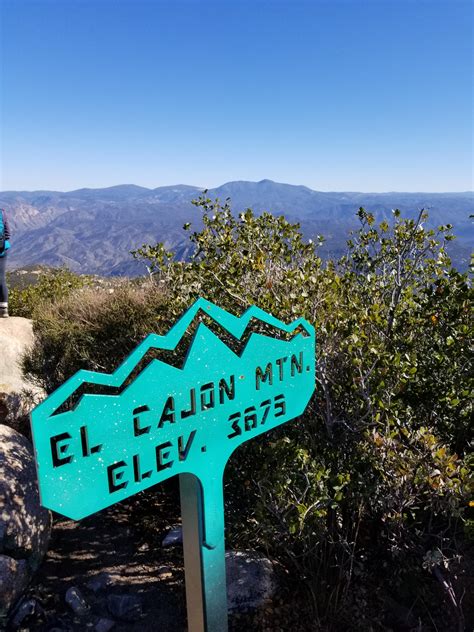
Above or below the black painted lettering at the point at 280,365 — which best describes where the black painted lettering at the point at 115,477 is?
below

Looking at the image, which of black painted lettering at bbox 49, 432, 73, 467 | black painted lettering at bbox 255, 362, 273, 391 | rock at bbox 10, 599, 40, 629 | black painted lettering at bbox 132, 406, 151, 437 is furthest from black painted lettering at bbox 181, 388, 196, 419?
rock at bbox 10, 599, 40, 629

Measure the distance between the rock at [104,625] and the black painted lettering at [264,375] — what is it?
3.15 metres

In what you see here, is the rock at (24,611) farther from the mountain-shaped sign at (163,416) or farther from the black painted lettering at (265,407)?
the black painted lettering at (265,407)

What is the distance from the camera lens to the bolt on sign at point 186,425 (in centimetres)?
225

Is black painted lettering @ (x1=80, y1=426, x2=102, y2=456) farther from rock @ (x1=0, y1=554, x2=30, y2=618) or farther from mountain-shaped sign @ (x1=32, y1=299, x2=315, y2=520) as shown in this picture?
rock @ (x1=0, y1=554, x2=30, y2=618)

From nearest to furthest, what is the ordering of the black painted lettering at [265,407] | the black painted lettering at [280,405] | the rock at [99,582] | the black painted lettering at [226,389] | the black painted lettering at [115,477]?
the black painted lettering at [115,477], the black painted lettering at [226,389], the black painted lettering at [265,407], the black painted lettering at [280,405], the rock at [99,582]

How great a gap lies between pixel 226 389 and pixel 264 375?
0.32m

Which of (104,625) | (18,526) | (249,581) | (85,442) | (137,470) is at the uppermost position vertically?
(85,442)

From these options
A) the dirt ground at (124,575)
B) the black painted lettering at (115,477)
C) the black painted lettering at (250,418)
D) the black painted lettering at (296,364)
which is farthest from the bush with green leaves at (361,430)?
the black painted lettering at (115,477)

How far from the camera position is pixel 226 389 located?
3031mm

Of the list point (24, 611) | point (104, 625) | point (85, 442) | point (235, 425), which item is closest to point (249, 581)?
point (104, 625)

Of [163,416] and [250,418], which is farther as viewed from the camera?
[250,418]

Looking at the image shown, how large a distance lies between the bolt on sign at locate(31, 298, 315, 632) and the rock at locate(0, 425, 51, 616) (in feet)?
8.10

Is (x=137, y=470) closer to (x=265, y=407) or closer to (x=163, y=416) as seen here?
(x=163, y=416)
